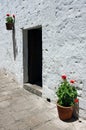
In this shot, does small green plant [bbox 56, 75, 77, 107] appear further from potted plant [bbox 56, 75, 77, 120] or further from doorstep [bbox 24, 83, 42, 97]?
doorstep [bbox 24, 83, 42, 97]

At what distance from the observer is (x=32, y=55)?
567 centimetres

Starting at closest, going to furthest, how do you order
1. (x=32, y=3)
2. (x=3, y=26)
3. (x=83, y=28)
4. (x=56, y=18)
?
1. (x=83, y=28)
2. (x=56, y=18)
3. (x=32, y=3)
4. (x=3, y=26)

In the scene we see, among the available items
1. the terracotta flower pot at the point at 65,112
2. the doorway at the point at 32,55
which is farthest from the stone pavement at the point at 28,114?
the doorway at the point at 32,55

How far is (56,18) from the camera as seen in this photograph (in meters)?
3.90

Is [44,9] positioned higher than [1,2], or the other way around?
[1,2]

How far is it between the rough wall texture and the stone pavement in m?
0.34

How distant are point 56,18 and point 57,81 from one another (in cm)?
151

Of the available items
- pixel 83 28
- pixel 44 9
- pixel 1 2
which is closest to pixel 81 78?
pixel 83 28

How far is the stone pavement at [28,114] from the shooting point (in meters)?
3.20

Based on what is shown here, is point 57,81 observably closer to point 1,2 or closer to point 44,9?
point 44,9

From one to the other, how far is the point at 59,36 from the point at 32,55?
1993mm

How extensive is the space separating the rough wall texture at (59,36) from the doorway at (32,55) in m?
0.27

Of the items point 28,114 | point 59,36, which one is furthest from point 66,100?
point 59,36

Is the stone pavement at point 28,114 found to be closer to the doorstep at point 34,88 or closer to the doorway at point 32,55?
the doorstep at point 34,88
